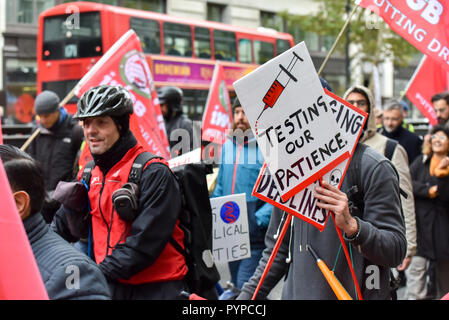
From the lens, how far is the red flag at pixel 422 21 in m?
3.78

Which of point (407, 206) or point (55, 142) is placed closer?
point (407, 206)

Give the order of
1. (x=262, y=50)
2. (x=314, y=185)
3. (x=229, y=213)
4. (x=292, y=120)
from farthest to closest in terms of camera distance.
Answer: (x=262, y=50)
(x=229, y=213)
(x=314, y=185)
(x=292, y=120)

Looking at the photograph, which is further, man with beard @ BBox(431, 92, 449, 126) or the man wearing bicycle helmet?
man with beard @ BBox(431, 92, 449, 126)

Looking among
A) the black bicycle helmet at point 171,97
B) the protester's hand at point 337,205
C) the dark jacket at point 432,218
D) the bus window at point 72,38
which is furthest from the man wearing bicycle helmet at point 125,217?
the bus window at point 72,38

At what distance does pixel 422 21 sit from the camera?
386 centimetres

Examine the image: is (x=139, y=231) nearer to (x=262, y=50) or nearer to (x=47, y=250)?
(x=47, y=250)

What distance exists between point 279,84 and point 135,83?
10.8 feet

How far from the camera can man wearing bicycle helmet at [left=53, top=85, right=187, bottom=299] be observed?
9.23 ft

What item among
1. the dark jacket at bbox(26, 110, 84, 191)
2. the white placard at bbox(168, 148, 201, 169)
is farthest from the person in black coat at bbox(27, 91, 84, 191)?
the white placard at bbox(168, 148, 201, 169)

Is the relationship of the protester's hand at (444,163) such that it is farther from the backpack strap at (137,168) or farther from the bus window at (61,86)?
the bus window at (61,86)

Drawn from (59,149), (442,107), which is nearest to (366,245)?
(59,149)

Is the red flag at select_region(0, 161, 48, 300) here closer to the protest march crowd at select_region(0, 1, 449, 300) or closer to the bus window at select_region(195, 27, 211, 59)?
the protest march crowd at select_region(0, 1, 449, 300)

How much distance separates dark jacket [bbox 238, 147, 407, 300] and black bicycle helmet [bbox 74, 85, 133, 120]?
3.14 feet
